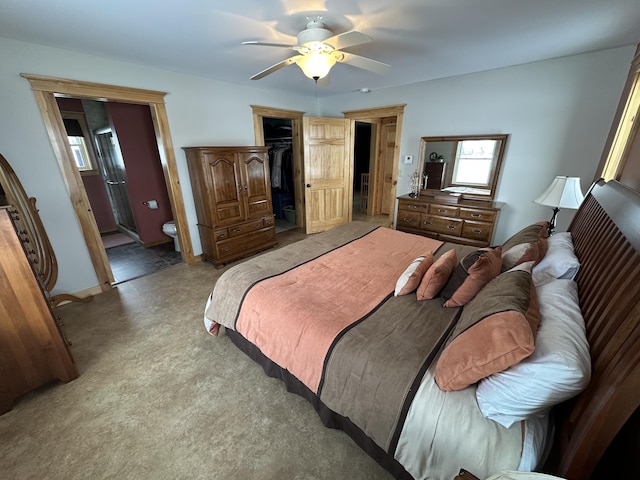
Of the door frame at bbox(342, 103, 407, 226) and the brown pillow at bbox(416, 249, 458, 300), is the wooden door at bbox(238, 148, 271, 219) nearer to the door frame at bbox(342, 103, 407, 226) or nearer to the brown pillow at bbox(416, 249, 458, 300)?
the door frame at bbox(342, 103, 407, 226)

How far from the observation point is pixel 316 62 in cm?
197

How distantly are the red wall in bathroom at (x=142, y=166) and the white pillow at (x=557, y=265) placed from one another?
16.1 feet

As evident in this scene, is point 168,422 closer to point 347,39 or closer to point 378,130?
point 347,39

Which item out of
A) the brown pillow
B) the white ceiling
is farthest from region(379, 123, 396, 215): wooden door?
the brown pillow

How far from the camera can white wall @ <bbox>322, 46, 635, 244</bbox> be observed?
2.60m

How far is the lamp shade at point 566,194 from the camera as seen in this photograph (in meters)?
2.17

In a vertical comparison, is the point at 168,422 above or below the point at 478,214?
below

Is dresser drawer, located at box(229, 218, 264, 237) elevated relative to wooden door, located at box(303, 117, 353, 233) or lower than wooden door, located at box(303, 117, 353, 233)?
lower

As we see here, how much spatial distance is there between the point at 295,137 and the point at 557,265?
421 centimetres

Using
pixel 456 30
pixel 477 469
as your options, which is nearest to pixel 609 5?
pixel 456 30

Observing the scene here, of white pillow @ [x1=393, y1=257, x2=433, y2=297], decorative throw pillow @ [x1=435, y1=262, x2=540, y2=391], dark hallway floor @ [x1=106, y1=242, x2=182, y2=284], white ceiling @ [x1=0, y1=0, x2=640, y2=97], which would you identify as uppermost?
white ceiling @ [x1=0, y1=0, x2=640, y2=97]

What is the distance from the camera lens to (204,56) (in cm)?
256

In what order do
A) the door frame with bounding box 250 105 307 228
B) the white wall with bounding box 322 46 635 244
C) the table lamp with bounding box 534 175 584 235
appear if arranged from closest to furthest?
1. the table lamp with bounding box 534 175 584 235
2. the white wall with bounding box 322 46 635 244
3. the door frame with bounding box 250 105 307 228

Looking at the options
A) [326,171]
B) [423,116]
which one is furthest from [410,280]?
[326,171]
